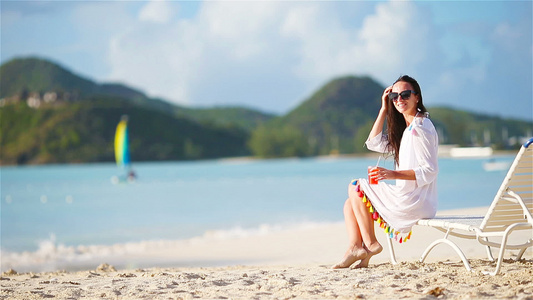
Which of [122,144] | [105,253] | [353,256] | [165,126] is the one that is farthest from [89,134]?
[353,256]

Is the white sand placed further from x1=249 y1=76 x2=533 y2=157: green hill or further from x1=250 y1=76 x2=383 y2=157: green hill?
x1=250 y1=76 x2=383 y2=157: green hill

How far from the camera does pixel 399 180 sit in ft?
13.2

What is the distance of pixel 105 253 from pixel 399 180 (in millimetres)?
6440

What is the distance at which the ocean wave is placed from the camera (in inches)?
311

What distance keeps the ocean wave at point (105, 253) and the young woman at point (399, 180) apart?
12.1 feet

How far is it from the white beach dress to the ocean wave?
387cm

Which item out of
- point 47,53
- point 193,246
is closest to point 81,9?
point 47,53

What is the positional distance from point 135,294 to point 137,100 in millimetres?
112744

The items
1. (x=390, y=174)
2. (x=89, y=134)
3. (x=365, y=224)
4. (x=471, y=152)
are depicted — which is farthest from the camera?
(x=471, y=152)

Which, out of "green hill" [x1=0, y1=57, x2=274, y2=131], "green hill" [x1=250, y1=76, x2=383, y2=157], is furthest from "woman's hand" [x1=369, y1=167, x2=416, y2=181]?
"green hill" [x1=0, y1=57, x2=274, y2=131]

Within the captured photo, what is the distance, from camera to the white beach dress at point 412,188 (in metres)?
3.95

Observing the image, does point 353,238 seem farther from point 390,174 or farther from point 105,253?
point 105,253

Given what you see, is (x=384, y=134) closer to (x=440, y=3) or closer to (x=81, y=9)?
(x=440, y=3)

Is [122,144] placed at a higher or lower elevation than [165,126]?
lower
